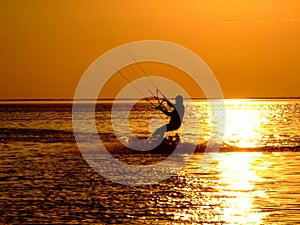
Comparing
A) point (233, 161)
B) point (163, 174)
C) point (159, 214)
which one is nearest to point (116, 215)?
point (159, 214)

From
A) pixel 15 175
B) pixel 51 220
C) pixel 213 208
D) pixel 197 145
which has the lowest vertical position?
pixel 51 220

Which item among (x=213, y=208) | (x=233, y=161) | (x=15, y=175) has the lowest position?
(x=213, y=208)

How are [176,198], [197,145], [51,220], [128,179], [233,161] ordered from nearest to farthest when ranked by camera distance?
[51,220] < [176,198] < [128,179] < [233,161] < [197,145]

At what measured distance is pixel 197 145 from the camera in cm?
4569

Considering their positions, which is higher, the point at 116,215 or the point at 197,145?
the point at 197,145

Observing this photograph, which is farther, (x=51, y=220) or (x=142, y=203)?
(x=142, y=203)

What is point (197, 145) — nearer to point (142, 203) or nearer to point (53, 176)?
point (53, 176)

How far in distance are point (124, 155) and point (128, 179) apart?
32.0ft

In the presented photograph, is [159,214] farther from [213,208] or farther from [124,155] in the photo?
[124,155]

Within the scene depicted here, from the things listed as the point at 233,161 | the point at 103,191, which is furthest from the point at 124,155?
the point at 103,191

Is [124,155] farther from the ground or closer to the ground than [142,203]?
farther from the ground

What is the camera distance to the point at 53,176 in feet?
96.5

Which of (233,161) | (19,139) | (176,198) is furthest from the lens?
(19,139)

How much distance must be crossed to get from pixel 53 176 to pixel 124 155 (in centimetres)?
984
